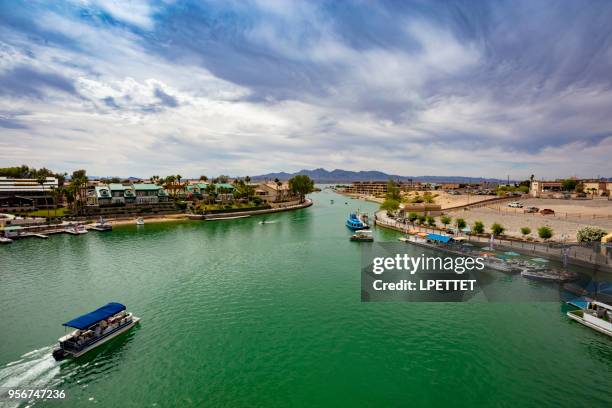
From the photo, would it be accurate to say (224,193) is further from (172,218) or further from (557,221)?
(557,221)

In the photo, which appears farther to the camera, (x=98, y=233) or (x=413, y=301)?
(x=98, y=233)

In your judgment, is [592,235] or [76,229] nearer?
[592,235]

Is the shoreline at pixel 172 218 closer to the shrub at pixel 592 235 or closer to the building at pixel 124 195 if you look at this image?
the building at pixel 124 195

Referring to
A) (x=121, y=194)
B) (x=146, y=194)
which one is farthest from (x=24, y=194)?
(x=146, y=194)

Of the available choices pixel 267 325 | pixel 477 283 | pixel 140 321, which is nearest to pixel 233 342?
pixel 267 325

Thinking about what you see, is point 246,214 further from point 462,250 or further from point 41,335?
point 41,335

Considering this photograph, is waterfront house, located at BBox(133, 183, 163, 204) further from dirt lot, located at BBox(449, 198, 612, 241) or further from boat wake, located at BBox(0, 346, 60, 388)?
dirt lot, located at BBox(449, 198, 612, 241)
